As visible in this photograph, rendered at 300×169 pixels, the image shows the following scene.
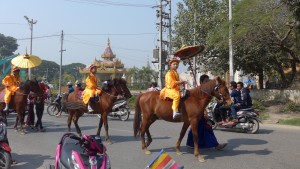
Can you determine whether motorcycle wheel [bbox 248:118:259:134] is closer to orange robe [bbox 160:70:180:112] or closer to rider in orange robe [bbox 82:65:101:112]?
orange robe [bbox 160:70:180:112]

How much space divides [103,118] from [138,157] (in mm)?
2194

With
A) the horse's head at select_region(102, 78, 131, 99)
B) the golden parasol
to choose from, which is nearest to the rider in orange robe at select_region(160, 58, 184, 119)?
A: the horse's head at select_region(102, 78, 131, 99)

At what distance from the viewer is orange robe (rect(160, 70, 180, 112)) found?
25.7 feet

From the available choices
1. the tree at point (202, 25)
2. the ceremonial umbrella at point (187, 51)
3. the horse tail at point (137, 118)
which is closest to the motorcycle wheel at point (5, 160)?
the horse tail at point (137, 118)

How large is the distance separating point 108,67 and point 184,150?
51.6 metres

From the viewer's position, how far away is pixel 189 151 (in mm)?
8430

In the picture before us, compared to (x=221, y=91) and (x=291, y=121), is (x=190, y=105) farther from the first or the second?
(x=291, y=121)

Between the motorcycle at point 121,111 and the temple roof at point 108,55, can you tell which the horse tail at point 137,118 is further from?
the temple roof at point 108,55

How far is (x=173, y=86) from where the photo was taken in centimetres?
796

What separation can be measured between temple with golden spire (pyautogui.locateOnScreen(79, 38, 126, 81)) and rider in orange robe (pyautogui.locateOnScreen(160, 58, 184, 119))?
45703 mm

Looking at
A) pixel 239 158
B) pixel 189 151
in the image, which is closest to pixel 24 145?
pixel 189 151

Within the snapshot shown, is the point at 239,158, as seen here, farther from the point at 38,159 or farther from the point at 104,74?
the point at 104,74

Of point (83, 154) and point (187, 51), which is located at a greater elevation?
point (187, 51)

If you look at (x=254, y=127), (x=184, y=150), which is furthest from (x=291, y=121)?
(x=184, y=150)
